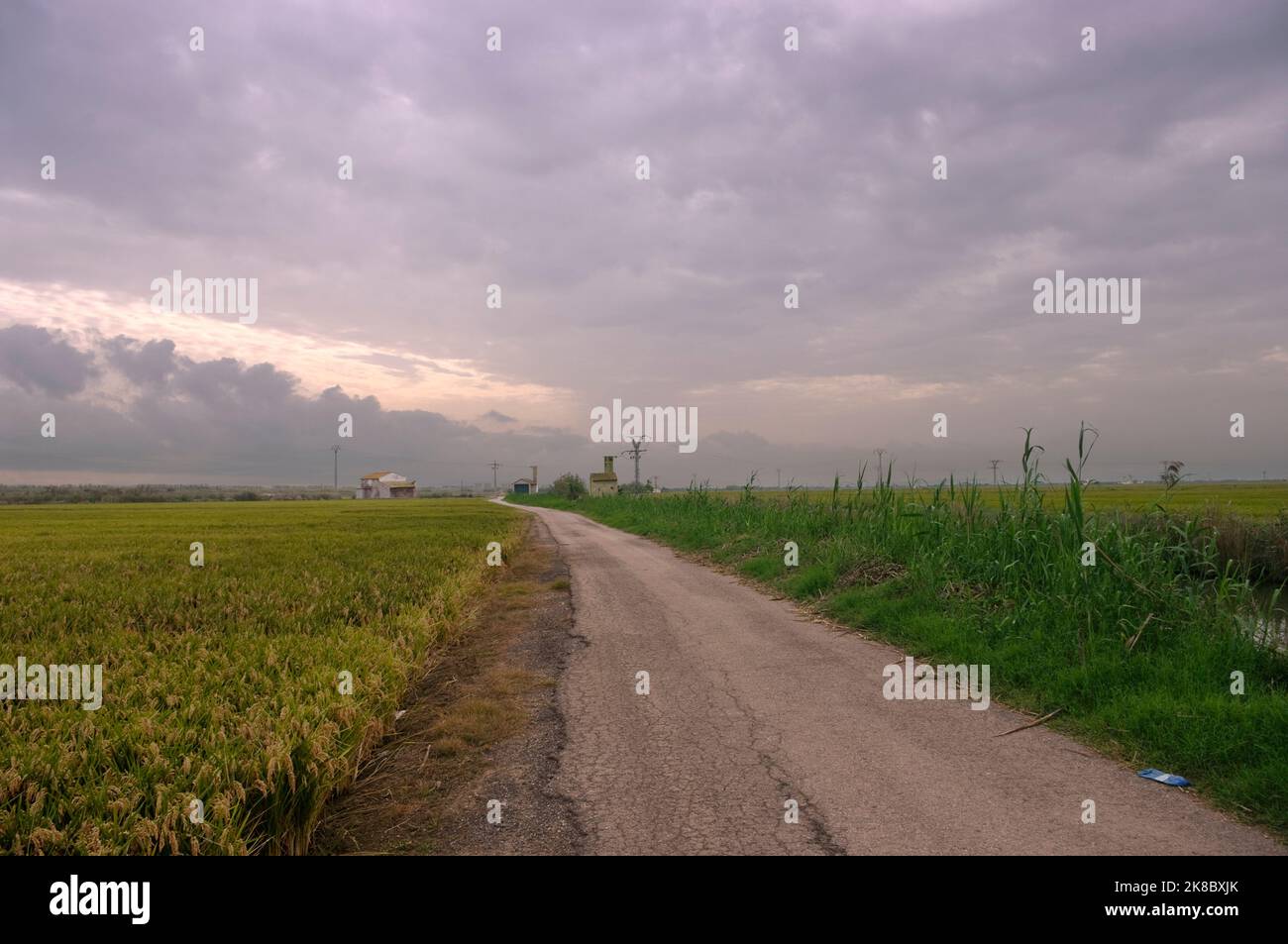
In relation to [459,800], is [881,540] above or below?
above

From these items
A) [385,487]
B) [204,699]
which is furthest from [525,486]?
[204,699]

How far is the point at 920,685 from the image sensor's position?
19.6ft

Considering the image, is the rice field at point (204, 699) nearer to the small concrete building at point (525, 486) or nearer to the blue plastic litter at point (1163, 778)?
the blue plastic litter at point (1163, 778)

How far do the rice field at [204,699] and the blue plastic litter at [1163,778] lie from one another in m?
4.66

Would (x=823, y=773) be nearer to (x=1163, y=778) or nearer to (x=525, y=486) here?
(x=1163, y=778)

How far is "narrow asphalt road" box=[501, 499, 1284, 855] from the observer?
10.9 feet

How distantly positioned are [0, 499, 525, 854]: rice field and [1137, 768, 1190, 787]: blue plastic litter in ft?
15.3

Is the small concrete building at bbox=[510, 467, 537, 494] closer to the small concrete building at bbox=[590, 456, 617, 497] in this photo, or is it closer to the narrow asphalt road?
the small concrete building at bbox=[590, 456, 617, 497]

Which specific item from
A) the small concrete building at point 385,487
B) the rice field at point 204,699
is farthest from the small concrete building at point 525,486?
the rice field at point 204,699

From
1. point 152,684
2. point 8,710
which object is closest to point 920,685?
point 152,684

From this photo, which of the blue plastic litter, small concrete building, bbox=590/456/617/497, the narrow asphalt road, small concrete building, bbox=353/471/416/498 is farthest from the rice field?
small concrete building, bbox=353/471/416/498

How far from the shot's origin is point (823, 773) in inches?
161

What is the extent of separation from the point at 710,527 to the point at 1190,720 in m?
14.7
